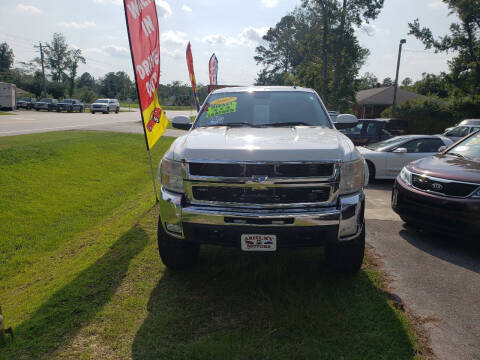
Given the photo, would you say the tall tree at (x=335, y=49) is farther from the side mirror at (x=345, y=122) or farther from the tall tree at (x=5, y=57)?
the tall tree at (x=5, y=57)

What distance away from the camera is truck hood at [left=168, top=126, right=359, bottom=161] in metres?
2.95

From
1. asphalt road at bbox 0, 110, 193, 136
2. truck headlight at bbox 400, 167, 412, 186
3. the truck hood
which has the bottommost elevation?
asphalt road at bbox 0, 110, 193, 136

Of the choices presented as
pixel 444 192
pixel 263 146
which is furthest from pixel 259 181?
pixel 444 192

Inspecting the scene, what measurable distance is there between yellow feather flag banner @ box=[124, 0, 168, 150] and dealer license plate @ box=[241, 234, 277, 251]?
3.69m

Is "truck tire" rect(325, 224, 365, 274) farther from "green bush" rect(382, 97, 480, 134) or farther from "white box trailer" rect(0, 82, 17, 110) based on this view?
"white box trailer" rect(0, 82, 17, 110)

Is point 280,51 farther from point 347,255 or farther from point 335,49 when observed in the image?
point 347,255

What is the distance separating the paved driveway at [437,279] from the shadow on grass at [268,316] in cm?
27

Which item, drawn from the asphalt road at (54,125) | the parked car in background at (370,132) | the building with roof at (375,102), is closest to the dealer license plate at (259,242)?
the parked car in background at (370,132)

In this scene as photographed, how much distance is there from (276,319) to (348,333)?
0.55m

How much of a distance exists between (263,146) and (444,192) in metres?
2.82

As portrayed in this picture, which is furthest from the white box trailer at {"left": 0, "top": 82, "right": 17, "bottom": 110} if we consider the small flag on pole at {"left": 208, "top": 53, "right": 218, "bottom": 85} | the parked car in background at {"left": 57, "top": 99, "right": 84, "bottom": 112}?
the small flag on pole at {"left": 208, "top": 53, "right": 218, "bottom": 85}

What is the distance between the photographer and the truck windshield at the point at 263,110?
4137 mm

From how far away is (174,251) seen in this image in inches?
138

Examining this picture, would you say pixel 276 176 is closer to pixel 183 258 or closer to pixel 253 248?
pixel 253 248
